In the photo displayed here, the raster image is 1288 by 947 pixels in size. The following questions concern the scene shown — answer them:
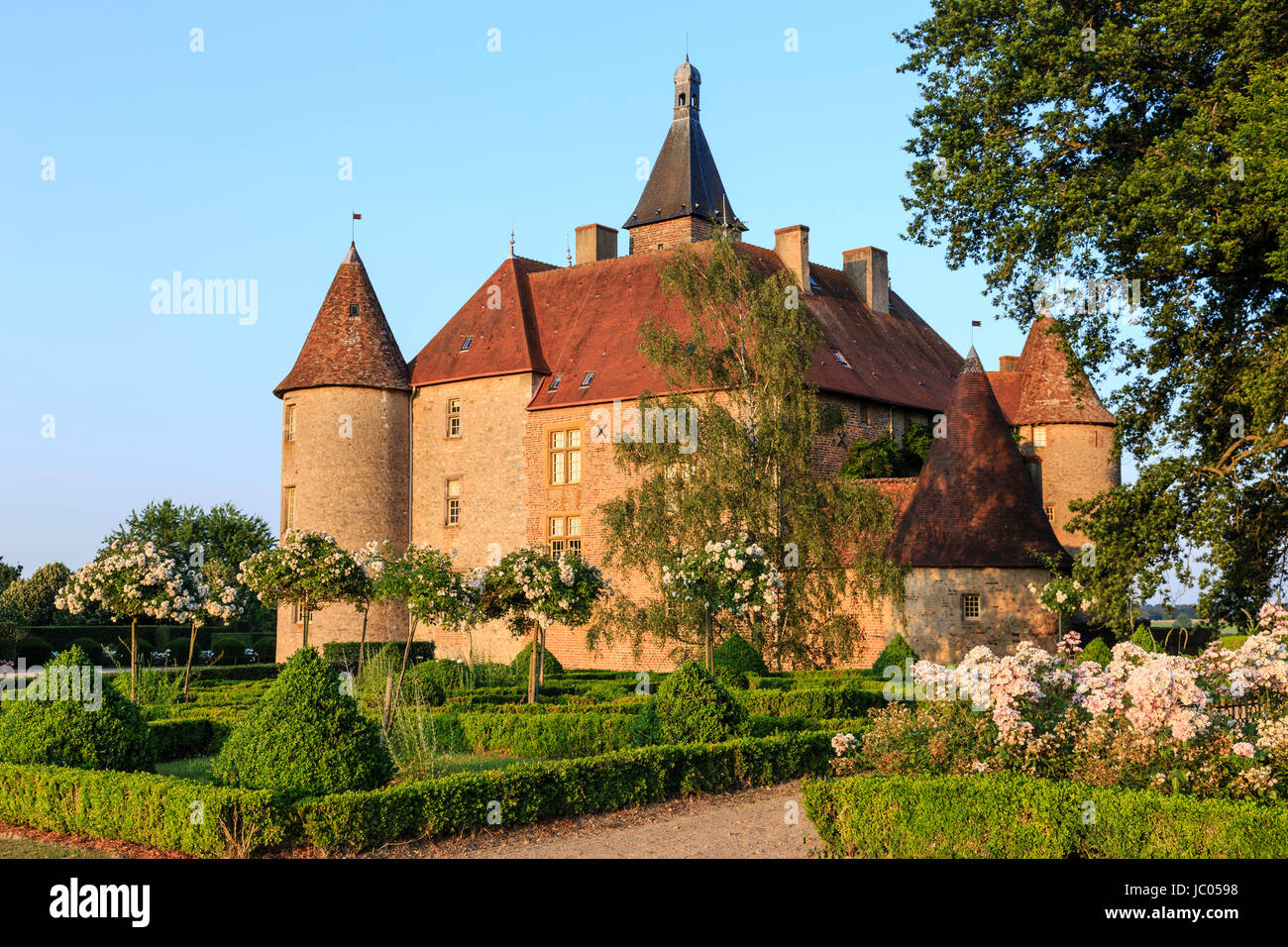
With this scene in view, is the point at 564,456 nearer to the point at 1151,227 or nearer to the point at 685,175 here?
the point at 685,175

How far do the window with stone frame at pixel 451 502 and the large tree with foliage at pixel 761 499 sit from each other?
351 inches

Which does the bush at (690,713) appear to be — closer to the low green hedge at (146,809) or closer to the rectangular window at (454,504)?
the low green hedge at (146,809)

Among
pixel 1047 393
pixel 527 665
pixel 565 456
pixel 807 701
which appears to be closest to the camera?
pixel 807 701

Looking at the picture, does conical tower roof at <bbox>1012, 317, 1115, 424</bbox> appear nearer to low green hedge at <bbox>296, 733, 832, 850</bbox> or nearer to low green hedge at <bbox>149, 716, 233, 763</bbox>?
low green hedge at <bbox>296, 733, 832, 850</bbox>

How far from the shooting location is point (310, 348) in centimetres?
3572

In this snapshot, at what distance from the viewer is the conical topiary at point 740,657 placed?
71.1ft

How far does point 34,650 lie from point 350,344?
1255 centimetres

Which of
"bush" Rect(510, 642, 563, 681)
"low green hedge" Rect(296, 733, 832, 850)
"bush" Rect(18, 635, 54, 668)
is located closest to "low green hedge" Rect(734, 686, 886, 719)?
"low green hedge" Rect(296, 733, 832, 850)

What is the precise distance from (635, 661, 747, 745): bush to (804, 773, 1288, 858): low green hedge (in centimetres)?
418

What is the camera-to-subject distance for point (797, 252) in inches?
1404

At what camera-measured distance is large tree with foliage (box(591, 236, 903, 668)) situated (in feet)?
85.2

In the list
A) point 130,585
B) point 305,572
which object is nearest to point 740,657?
point 305,572

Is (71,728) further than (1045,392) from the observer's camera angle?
No
